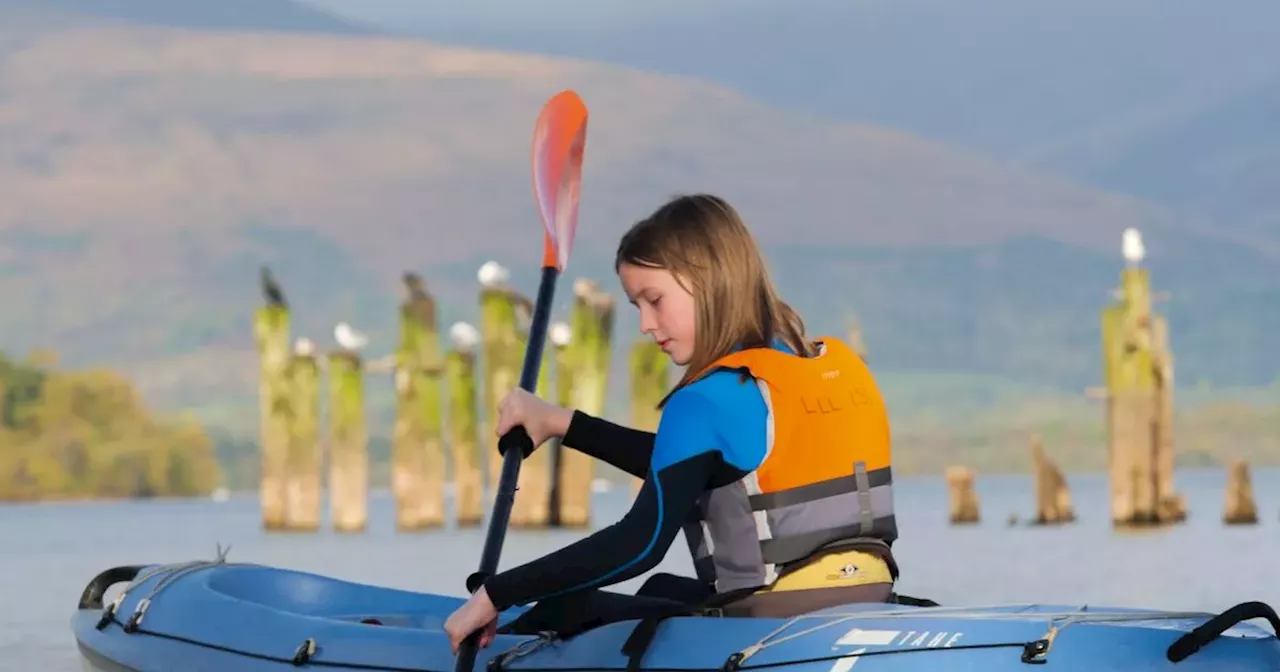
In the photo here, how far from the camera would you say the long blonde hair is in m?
5.04

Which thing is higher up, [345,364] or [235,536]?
[345,364]

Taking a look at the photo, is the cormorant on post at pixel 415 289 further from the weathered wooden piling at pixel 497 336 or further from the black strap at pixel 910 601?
the black strap at pixel 910 601

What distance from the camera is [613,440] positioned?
577cm

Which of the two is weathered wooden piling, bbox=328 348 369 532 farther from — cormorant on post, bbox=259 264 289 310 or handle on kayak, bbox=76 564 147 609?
handle on kayak, bbox=76 564 147 609

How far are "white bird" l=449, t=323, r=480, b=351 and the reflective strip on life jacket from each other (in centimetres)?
1935

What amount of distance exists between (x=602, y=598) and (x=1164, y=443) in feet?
57.6

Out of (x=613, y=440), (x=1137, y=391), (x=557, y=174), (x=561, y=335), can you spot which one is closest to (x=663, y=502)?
(x=613, y=440)

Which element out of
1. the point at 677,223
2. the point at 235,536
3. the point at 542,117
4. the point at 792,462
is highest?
the point at 542,117

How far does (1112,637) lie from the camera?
4832 millimetres

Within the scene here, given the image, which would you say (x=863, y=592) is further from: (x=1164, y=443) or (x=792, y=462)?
(x=1164, y=443)

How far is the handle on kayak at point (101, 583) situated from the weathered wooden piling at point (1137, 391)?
48.7 feet

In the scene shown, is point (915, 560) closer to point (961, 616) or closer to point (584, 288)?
point (584, 288)

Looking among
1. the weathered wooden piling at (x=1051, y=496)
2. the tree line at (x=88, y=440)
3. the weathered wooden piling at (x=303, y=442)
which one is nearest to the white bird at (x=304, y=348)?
the weathered wooden piling at (x=303, y=442)

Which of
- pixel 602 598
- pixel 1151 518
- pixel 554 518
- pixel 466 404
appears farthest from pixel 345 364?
pixel 602 598
